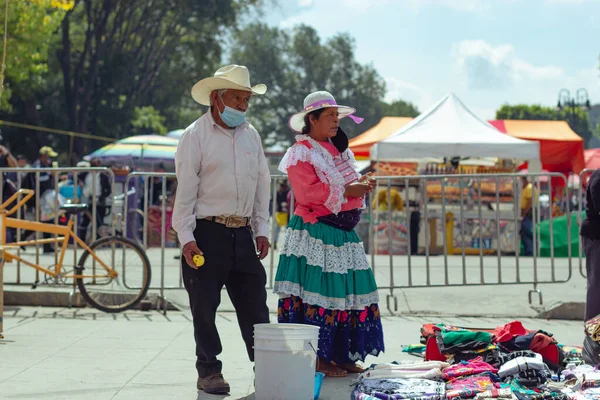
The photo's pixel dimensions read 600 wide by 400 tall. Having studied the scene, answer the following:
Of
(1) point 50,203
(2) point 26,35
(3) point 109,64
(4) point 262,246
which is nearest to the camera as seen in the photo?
(4) point 262,246

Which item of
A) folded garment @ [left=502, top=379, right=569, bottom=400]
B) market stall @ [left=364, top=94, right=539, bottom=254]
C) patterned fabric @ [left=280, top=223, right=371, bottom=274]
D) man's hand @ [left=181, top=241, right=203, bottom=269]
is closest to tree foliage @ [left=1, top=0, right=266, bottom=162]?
market stall @ [left=364, top=94, right=539, bottom=254]

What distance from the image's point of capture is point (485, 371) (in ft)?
18.5

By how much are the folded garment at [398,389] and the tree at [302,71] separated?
74775 mm

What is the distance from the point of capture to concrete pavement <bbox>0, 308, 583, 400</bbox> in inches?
209

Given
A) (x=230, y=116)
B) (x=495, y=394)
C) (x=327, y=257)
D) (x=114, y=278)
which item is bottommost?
(x=495, y=394)

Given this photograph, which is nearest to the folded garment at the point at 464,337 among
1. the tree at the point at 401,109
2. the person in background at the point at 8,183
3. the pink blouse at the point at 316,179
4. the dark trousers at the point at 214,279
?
the pink blouse at the point at 316,179

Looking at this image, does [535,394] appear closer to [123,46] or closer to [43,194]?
[43,194]

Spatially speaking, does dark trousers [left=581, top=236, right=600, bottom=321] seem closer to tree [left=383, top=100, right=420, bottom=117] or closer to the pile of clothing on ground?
the pile of clothing on ground

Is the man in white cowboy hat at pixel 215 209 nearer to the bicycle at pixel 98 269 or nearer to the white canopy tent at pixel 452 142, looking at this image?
the bicycle at pixel 98 269

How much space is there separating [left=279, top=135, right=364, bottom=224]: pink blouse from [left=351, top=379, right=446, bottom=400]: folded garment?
1.16 m

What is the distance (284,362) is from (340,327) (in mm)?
1230

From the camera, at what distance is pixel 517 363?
5578 mm

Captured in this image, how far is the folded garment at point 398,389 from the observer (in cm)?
505

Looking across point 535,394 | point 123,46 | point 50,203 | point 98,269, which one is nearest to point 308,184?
point 535,394
